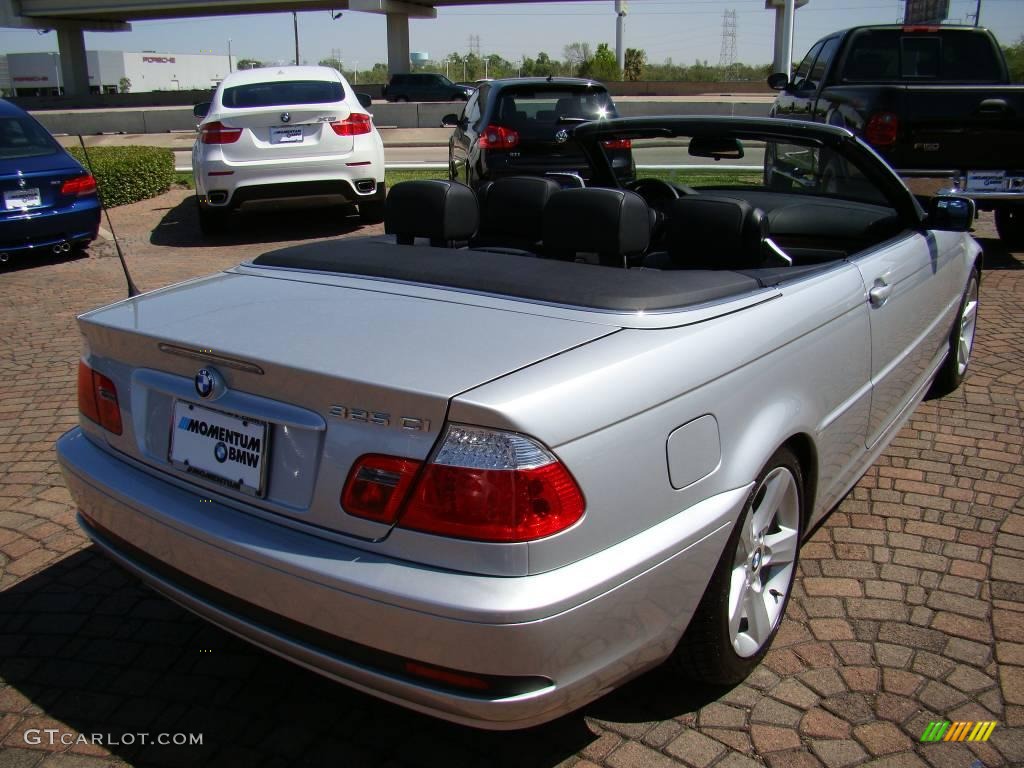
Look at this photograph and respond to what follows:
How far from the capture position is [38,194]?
29.3 ft

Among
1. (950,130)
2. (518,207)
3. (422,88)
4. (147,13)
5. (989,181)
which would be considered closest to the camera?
(518,207)

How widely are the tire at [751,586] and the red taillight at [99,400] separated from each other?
169 centimetres

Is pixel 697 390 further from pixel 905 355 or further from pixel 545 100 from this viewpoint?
pixel 545 100

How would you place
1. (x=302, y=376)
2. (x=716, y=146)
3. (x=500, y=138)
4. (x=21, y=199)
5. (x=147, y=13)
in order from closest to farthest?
(x=302, y=376) → (x=716, y=146) → (x=21, y=199) → (x=500, y=138) → (x=147, y=13)

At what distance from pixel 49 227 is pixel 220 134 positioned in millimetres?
1950

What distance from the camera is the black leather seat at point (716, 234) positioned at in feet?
10.2

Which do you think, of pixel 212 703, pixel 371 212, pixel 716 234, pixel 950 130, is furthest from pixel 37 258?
pixel 950 130

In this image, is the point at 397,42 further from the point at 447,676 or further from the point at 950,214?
the point at 447,676

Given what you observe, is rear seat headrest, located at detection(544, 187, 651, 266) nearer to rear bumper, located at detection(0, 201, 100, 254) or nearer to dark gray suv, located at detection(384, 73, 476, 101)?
rear bumper, located at detection(0, 201, 100, 254)

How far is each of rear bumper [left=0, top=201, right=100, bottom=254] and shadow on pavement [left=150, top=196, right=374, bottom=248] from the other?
105cm

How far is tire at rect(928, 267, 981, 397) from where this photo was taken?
4934 mm

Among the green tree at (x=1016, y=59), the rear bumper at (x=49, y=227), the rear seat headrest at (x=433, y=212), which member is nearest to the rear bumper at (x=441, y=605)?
the rear seat headrest at (x=433, y=212)

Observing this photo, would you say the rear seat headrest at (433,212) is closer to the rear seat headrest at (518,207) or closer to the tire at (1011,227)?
the rear seat headrest at (518,207)

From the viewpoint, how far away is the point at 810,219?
13.9 feet
